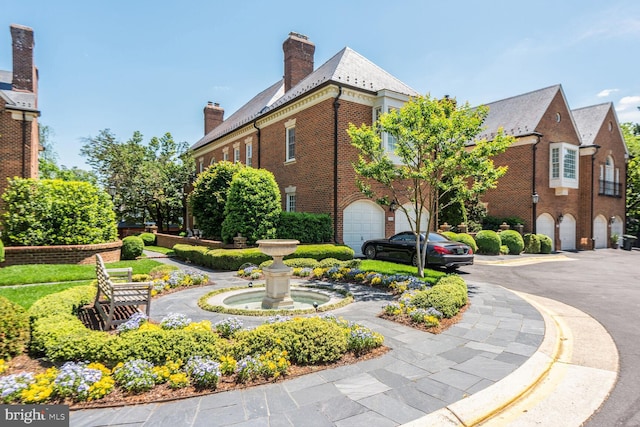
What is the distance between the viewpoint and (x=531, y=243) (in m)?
20.6

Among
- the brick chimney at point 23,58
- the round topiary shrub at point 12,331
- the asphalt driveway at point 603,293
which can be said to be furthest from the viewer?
the brick chimney at point 23,58

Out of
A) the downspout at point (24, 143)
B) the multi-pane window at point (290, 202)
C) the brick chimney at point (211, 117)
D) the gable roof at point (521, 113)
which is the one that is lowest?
the multi-pane window at point (290, 202)

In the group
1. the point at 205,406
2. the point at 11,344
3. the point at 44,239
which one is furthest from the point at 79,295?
the point at 44,239

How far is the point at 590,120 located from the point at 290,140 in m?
26.9

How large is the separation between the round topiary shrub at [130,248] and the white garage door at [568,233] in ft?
93.1

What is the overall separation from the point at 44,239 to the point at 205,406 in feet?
41.0

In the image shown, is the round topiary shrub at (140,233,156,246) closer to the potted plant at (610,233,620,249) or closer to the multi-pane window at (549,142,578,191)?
the multi-pane window at (549,142,578,191)

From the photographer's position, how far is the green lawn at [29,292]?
6.90 m

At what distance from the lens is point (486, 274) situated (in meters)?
12.7

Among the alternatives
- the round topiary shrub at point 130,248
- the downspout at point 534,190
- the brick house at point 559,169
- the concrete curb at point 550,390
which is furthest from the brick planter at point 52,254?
the brick house at point 559,169

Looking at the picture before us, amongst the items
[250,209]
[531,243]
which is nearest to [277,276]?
[250,209]

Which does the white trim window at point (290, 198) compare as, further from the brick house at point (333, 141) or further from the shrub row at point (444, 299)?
the shrub row at point (444, 299)

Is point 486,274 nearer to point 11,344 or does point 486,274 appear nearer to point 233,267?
point 233,267

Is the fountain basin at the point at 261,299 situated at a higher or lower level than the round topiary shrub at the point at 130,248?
lower
